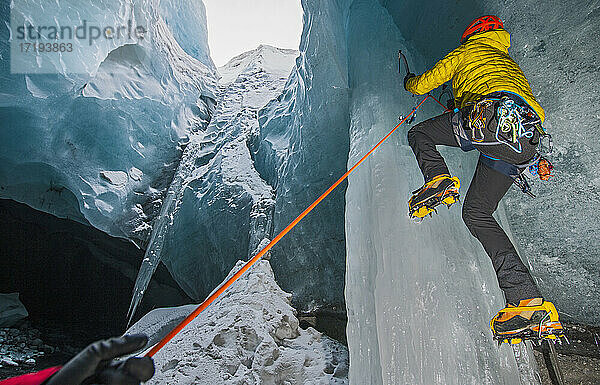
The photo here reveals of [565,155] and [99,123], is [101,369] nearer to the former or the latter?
[565,155]

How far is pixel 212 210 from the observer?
6.35 m

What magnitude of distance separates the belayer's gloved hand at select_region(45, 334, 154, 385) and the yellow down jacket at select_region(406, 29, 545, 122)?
194 cm

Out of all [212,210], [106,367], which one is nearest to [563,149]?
[106,367]

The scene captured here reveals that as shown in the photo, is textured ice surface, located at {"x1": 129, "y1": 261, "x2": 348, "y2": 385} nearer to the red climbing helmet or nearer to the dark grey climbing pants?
the dark grey climbing pants

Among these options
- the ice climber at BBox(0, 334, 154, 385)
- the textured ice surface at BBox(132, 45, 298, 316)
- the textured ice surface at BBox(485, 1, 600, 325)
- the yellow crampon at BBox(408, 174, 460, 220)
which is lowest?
the ice climber at BBox(0, 334, 154, 385)

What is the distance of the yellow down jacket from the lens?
71.2 inches

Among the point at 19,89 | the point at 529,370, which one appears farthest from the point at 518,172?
the point at 19,89

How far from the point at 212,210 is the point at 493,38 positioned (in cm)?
533

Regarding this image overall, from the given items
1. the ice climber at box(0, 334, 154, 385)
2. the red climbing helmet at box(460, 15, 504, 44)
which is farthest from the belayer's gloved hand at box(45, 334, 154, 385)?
the red climbing helmet at box(460, 15, 504, 44)

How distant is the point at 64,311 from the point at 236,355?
11.0 m

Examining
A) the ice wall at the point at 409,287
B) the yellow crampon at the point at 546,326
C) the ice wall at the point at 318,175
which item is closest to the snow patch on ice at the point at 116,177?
the ice wall at the point at 318,175

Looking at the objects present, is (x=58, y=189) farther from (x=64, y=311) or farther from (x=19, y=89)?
(x=64, y=311)

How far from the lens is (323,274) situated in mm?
4203

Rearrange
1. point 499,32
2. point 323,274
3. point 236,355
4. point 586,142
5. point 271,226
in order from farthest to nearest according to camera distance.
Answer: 1. point 271,226
2. point 323,274
3. point 236,355
4. point 586,142
5. point 499,32
